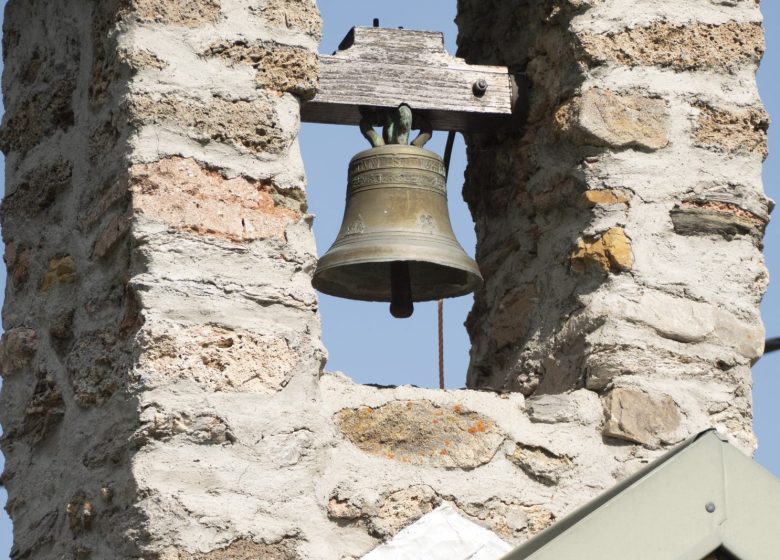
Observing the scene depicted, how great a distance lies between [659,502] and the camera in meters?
2.53

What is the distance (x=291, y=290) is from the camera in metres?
3.44

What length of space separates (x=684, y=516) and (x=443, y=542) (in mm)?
907

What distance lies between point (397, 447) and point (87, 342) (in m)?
0.62

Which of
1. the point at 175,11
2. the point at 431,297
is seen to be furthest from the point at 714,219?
the point at 175,11

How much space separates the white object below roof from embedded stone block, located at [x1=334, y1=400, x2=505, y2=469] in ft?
0.39

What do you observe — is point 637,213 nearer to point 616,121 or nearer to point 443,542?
point 616,121

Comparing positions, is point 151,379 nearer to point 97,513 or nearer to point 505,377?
point 97,513

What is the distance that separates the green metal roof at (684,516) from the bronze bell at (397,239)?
4.36ft

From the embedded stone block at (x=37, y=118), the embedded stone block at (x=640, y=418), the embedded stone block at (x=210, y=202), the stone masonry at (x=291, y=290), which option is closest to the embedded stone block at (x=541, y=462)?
the stone masonry at (x=291, y=290)

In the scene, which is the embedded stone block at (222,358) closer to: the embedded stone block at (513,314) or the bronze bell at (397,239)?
the bronze bell at (397,239)

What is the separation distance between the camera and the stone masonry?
330 centimetres

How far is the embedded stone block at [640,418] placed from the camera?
141 inches

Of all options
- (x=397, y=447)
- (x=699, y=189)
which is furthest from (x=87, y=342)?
(x=699, y=189)

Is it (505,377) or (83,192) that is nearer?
(83,192)
